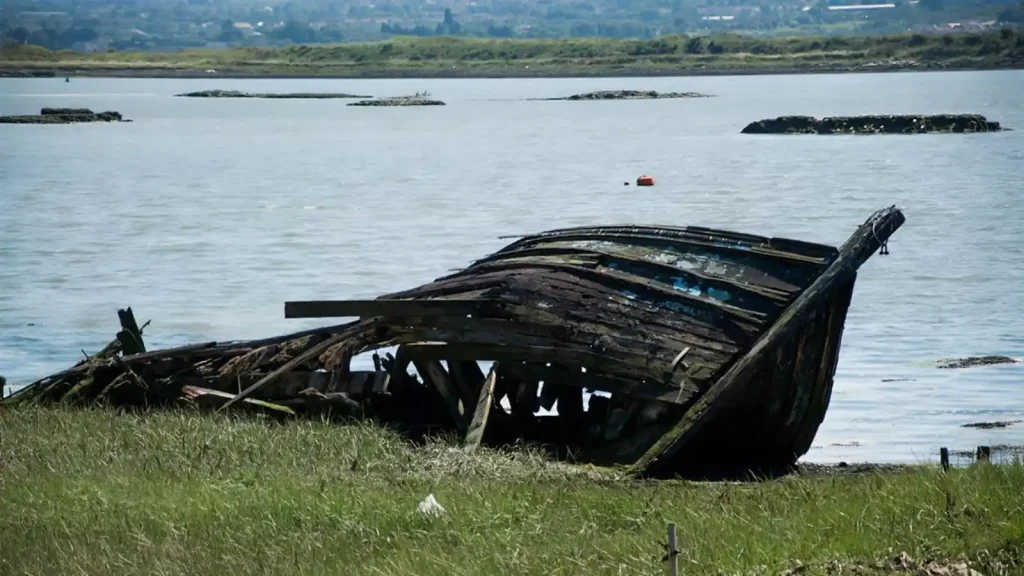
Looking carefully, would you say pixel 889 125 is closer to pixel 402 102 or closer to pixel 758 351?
pixel 402 102

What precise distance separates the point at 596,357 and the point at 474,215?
35.4 meters

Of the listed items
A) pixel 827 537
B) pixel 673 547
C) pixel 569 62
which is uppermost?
pixel 673 547

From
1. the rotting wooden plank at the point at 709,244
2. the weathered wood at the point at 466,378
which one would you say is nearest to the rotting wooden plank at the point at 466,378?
the weathered wood at the point at 466,378

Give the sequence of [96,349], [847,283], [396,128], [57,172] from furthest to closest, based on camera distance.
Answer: [396,128] < [57,172] < [96,349] < [847,283]

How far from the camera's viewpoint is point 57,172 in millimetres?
74062

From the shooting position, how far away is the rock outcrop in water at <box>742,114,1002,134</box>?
277 ft

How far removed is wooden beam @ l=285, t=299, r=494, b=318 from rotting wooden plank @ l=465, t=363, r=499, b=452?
69 centimetres

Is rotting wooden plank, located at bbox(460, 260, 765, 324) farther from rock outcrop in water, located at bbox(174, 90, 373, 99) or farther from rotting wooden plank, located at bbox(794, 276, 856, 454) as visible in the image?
rock outcrop in water, located at bbox(174, 90, 373, 99)

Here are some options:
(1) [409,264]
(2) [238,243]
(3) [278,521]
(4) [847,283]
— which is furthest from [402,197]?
(3) [278,521]

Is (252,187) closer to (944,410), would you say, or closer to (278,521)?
(944,410)

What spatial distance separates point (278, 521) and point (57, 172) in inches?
2580

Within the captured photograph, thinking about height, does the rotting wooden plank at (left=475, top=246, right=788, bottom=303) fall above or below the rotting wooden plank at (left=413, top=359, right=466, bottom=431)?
above

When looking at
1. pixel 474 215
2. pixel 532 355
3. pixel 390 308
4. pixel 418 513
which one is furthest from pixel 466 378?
pixel 474 215

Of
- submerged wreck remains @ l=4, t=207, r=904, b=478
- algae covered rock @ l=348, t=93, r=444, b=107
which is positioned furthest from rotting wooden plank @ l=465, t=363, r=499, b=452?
algae covered rock @ l=348, t=93, r=444, b=107
